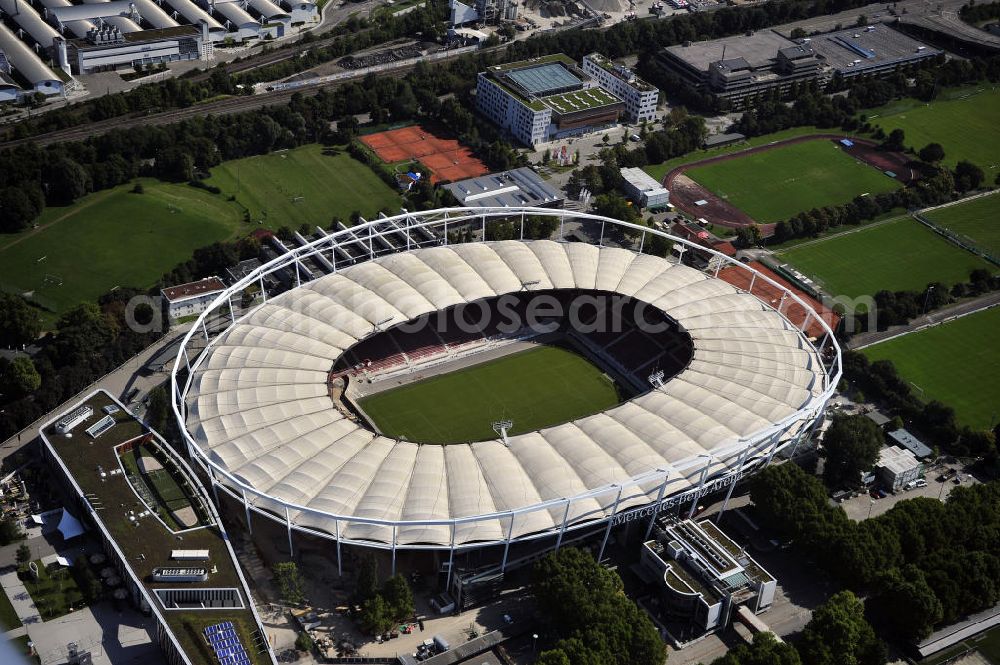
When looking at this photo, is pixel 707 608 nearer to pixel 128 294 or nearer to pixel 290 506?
pixel 290 506

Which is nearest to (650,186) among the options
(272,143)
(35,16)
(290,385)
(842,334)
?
(842,334)

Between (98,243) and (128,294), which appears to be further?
(98,243)

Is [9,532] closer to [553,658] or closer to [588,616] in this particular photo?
[553,658]

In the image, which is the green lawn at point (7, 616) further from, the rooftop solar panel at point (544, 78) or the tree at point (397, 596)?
the rooftop solar panel at point (544, 78)

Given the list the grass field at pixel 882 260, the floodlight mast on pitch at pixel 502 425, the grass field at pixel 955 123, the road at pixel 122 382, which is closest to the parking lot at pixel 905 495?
the grass field at pixel 882 260

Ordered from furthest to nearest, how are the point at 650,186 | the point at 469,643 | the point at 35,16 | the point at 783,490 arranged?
the point at 35,16 → the point at 650,186 → the point at 783,490 → the point at 469,643

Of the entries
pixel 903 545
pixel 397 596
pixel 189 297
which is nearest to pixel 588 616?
Answer: pixel 397 596

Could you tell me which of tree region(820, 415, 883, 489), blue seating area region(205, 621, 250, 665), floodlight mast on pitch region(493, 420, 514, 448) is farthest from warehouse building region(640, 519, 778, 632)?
blue seating area region(205, 621, 250, 665)
